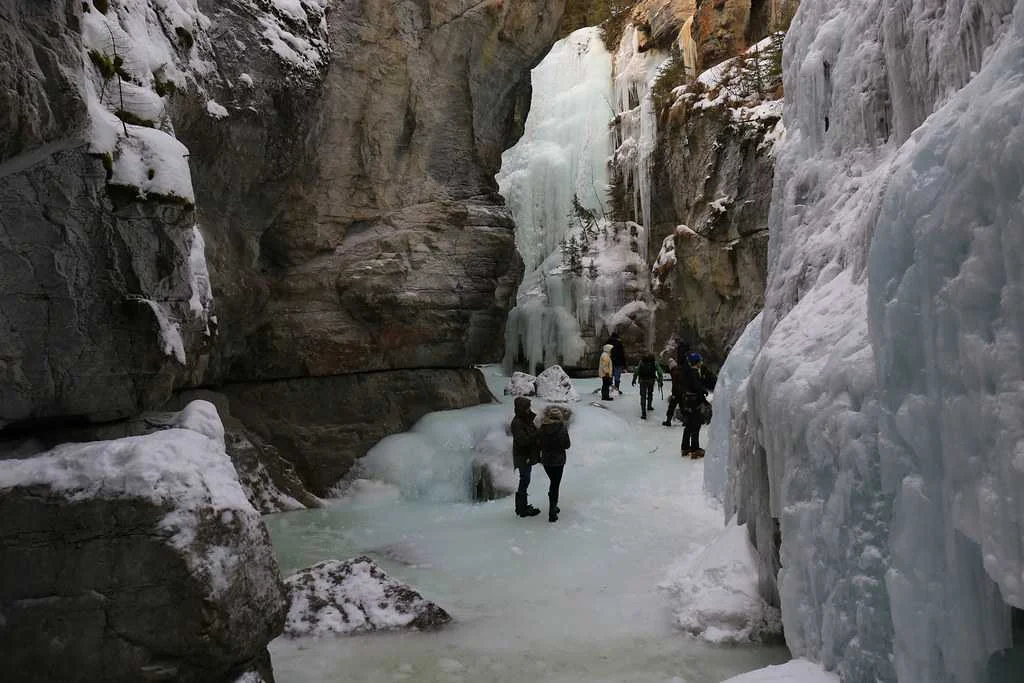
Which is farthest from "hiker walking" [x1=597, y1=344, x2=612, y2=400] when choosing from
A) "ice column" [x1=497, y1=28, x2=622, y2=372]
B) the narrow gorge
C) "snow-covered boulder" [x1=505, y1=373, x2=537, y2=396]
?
"ice column" [x1=497, y1=28, x2=622, y2=372]

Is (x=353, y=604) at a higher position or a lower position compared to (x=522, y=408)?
lower

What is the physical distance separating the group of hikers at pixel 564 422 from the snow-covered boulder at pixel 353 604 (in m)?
2.92

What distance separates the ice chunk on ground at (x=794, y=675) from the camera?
12.9ft

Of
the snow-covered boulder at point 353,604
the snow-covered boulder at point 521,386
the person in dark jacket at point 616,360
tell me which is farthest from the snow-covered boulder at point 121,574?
the person in dark jacket at point 616,360

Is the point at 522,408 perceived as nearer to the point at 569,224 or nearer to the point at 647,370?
the point at 647,370

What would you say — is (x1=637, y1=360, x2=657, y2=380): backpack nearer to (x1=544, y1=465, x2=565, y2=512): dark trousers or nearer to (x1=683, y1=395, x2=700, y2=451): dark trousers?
(x1=683, y1=395, x2=700, y2=451): dark trousers

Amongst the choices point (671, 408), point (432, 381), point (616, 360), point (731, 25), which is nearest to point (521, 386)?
point (616, 360)

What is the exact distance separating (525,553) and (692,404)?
13.7 feet

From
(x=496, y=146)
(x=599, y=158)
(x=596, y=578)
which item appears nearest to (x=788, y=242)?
(x=596, y=578)

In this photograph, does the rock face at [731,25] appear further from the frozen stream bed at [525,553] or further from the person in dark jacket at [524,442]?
the person in dark jacket at [524,442]

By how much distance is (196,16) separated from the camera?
349 inches

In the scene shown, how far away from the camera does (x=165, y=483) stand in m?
4.33

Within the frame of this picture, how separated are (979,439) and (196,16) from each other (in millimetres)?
9159

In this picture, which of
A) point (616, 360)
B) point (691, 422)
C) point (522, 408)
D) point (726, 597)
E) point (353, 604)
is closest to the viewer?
point (726, 597)
